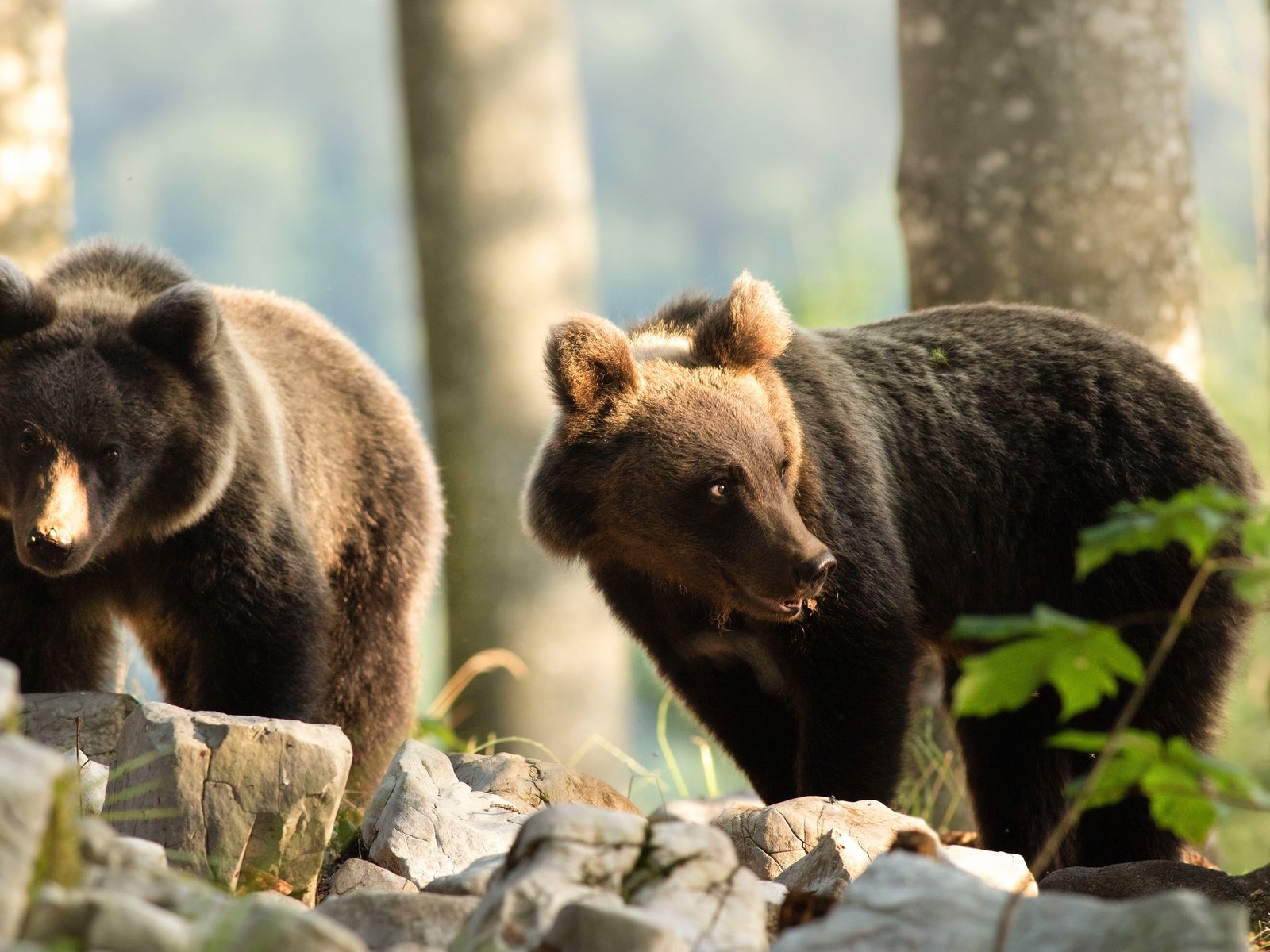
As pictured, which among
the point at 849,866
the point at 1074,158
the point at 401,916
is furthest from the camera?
the point at 1074,158

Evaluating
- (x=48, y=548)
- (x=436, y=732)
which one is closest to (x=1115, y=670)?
(x=48, y=548)

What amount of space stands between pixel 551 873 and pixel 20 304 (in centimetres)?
302

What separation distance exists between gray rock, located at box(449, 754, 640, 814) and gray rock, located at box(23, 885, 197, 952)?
6.84ft

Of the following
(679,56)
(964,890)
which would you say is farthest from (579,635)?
(679,56)

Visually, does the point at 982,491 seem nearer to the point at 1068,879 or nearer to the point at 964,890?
the point at 1068,879

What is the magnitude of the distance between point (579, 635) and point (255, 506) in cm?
489

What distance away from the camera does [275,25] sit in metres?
57.0

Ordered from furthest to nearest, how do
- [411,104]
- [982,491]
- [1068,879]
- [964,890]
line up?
[411,104] < [982,491] < [1068,879] < [964,890]

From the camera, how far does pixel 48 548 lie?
422cm

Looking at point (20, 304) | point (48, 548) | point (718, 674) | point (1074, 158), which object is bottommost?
point (718, 674)

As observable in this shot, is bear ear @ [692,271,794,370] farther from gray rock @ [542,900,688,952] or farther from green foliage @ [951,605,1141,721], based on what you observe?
gray rock @ [542,900,688,952]

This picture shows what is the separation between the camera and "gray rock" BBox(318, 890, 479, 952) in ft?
8.57

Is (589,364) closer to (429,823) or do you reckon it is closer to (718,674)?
(718,674)

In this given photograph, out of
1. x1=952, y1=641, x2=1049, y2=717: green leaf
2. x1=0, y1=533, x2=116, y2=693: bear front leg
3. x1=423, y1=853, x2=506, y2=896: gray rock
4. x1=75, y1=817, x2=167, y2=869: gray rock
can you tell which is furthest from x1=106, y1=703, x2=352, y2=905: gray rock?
x1=952, y1=641, x2=1049, y2=717: green leaf
